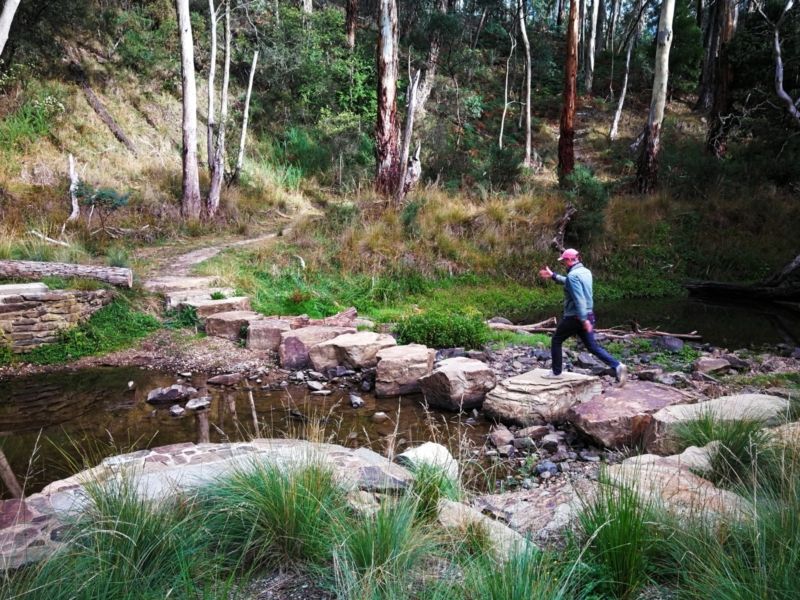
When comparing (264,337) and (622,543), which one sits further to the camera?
(264,337)

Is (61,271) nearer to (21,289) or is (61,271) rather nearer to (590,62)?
(21,289)

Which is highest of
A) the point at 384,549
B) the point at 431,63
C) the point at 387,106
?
the point at 431,63

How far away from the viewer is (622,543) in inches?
92.2

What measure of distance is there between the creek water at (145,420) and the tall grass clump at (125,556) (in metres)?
1.77

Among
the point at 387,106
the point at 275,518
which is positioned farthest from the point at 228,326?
the point at 387,106

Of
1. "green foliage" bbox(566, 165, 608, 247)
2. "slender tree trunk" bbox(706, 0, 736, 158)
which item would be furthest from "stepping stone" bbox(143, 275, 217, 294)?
"slender tree trunk" bbox(706, 0, 736, 158)

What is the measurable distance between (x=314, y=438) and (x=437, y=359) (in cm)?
A: 413

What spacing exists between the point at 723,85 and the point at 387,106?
11.3 m

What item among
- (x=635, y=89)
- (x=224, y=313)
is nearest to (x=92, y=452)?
(x=224, y=313)

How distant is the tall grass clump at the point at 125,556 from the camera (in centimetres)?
205

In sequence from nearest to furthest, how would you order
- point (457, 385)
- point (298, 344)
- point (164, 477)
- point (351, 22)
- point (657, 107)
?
point (164, 477) < point (457, 385) < point (298, 344) < point (657, 107) < point (351, 22)

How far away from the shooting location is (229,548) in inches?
103

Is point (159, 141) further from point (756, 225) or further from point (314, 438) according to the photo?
point (756, 225)

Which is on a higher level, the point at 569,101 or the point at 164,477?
the point at 569,101
